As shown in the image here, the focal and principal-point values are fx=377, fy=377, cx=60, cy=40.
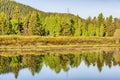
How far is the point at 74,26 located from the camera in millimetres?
138625

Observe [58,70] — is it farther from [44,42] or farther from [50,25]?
[50,25]

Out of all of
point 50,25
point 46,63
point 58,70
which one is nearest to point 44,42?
point 50,25

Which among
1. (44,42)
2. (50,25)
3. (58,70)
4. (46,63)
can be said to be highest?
(50,25)

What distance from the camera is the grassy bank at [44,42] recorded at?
315ft

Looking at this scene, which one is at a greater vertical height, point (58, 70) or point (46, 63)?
point (46, 63)

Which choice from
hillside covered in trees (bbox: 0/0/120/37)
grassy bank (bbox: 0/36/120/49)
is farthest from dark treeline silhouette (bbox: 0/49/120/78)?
hillside covered in trees (bbox: 0/0/120/37)

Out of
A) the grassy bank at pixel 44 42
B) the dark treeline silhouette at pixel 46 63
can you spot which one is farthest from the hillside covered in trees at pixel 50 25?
the dark treeline silhouette at pixel 46 63

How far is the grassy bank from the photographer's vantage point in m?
96.1

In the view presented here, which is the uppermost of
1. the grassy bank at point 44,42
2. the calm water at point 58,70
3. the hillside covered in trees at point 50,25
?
the hillside covered in trees at point 50,25

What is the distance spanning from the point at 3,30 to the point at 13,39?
13.0m

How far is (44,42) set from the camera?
103938mm

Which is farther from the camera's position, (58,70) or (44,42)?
(44,42)

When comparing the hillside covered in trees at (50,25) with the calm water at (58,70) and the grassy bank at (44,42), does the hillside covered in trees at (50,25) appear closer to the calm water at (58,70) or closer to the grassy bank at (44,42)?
the grassy bank at (44,42)

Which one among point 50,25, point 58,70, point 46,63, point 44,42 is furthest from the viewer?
point 50,25
